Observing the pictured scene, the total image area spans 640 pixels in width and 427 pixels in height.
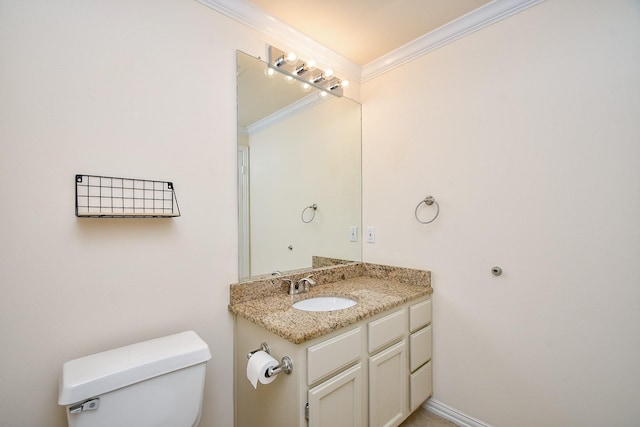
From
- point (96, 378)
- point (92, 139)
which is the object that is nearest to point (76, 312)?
point (96, 378)

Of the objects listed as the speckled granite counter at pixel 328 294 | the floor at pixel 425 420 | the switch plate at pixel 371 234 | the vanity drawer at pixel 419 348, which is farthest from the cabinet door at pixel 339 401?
the switch plate at pixel 371 234

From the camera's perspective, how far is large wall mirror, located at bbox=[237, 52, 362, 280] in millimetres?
1562

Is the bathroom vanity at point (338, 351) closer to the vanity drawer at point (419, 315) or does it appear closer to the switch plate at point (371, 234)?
the vanity drawer at point (419, 315)

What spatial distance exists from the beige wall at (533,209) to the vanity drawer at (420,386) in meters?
0.08

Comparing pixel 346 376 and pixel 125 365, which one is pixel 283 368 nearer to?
pixel 346 376

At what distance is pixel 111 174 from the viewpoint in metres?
1.13

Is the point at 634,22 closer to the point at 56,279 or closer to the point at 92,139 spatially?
the point at 92,139

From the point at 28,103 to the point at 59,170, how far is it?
24 centimetres

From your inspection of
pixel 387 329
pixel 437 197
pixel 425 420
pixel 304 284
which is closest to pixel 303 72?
pixel 437 197

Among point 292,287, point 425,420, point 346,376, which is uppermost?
point 292,287

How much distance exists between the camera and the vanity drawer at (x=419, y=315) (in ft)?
5.36

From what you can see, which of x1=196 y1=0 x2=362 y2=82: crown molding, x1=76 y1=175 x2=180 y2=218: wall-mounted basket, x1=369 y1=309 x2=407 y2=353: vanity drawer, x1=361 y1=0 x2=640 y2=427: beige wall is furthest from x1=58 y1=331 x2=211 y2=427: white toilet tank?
x1=196 y1=0 x2=362 y2=82: crown molding

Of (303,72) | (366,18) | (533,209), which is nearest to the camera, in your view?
(533,209)

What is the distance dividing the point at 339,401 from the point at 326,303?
518mm
